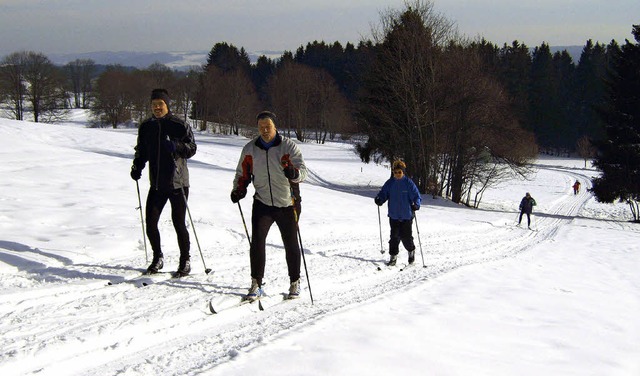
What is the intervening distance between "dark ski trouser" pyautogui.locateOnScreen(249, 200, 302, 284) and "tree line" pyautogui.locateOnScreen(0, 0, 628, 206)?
25.3 metres

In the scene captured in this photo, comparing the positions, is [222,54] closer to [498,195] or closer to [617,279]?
[498,195]

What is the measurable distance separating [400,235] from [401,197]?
694 millimetres

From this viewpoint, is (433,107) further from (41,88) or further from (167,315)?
(41,88)

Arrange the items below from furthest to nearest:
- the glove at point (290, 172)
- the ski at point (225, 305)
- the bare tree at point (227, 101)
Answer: the bare tree at point (227, 101) → the glove at point (290, 172) → the ski at point (225, 305)

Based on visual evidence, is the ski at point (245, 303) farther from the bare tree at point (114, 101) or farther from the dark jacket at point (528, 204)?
the bare tree at point (114, 101)

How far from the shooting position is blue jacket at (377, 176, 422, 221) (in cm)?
898

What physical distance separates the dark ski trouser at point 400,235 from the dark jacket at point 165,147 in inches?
169

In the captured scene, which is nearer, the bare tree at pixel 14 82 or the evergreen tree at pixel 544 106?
the bare tree at pixel 14 82

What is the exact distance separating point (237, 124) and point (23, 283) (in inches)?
2714

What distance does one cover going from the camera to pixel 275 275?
693 cm

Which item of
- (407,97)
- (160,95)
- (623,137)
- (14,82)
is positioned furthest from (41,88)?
(160,95)

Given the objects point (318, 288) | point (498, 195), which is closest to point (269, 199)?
point (318, 288)

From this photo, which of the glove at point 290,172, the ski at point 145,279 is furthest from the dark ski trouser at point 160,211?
the glove at point 290,172

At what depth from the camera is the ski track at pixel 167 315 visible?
3754 mm
